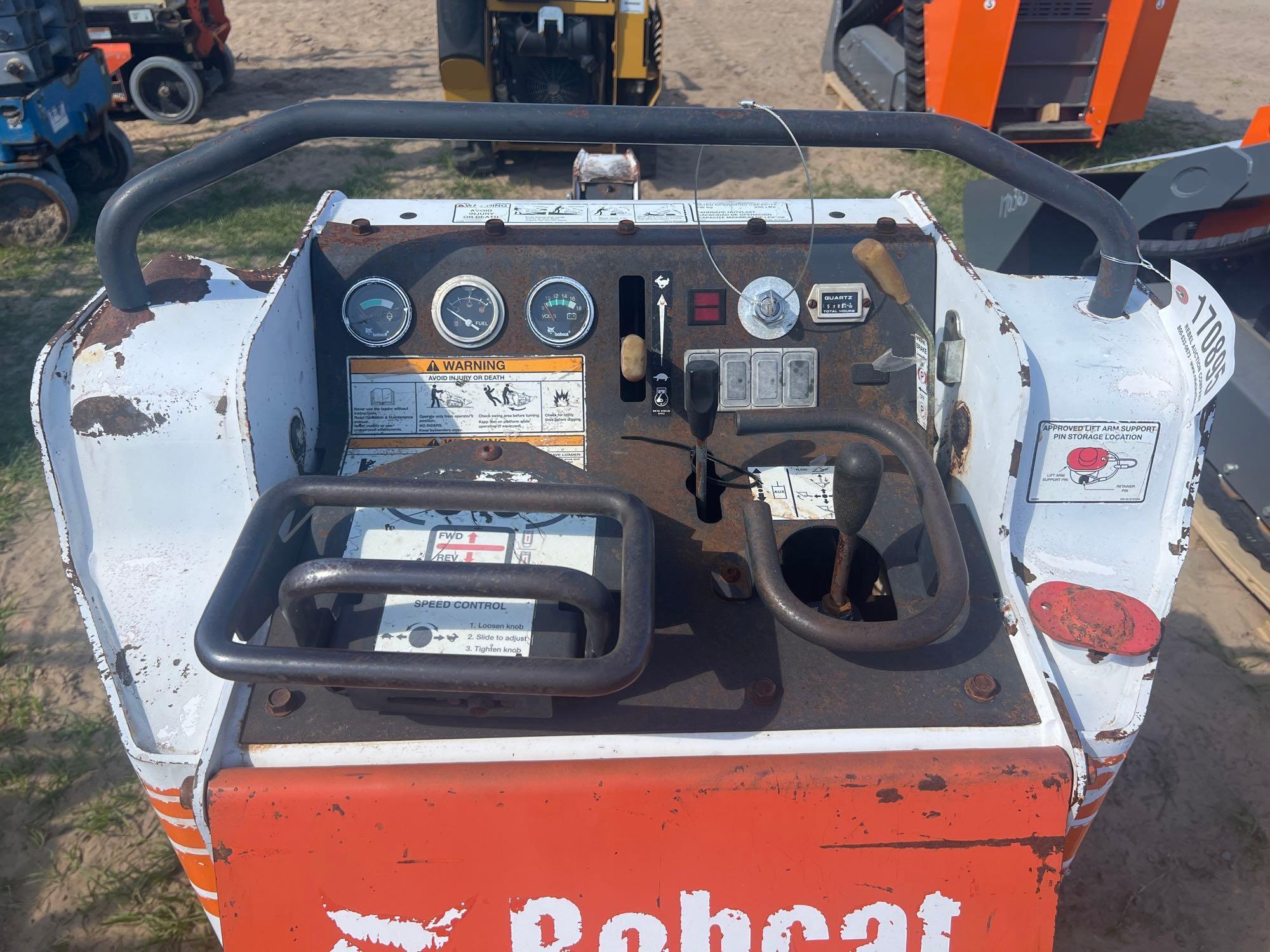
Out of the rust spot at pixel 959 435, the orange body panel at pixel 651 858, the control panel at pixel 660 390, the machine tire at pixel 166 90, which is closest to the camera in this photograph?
the orange body panel at pixel 651 858

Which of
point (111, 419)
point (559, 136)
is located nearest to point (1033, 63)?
point (559, 136)

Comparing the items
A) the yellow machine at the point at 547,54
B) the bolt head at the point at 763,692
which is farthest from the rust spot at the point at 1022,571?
the yellow machine at the point at 547,54

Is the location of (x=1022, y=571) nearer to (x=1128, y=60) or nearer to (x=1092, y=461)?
(x=1092, y=461)

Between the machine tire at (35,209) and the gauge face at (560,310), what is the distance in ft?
15.6

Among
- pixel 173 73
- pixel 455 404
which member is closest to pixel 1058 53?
pixel 455 404

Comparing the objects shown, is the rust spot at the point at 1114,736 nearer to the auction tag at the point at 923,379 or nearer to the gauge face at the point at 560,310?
the auction tag at the point at 923,379

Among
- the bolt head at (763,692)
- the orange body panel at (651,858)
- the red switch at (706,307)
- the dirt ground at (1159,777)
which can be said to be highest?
the red switch at (706,307)

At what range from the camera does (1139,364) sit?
1757mm

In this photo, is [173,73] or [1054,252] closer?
[1054,252]

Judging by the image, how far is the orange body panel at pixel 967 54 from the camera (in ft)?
18.7

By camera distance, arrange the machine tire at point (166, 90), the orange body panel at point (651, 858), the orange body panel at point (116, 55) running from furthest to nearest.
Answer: the machine tire at point (166, 90) < the orange body panel at point (116, 55) < the orange body panel at point (651, 858)

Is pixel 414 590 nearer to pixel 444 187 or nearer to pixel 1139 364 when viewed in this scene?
pixel 1139 364

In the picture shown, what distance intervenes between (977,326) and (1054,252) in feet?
9.48

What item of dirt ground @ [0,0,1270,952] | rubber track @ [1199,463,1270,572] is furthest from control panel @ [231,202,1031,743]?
rubber track @ [1199,463,1270,572]
